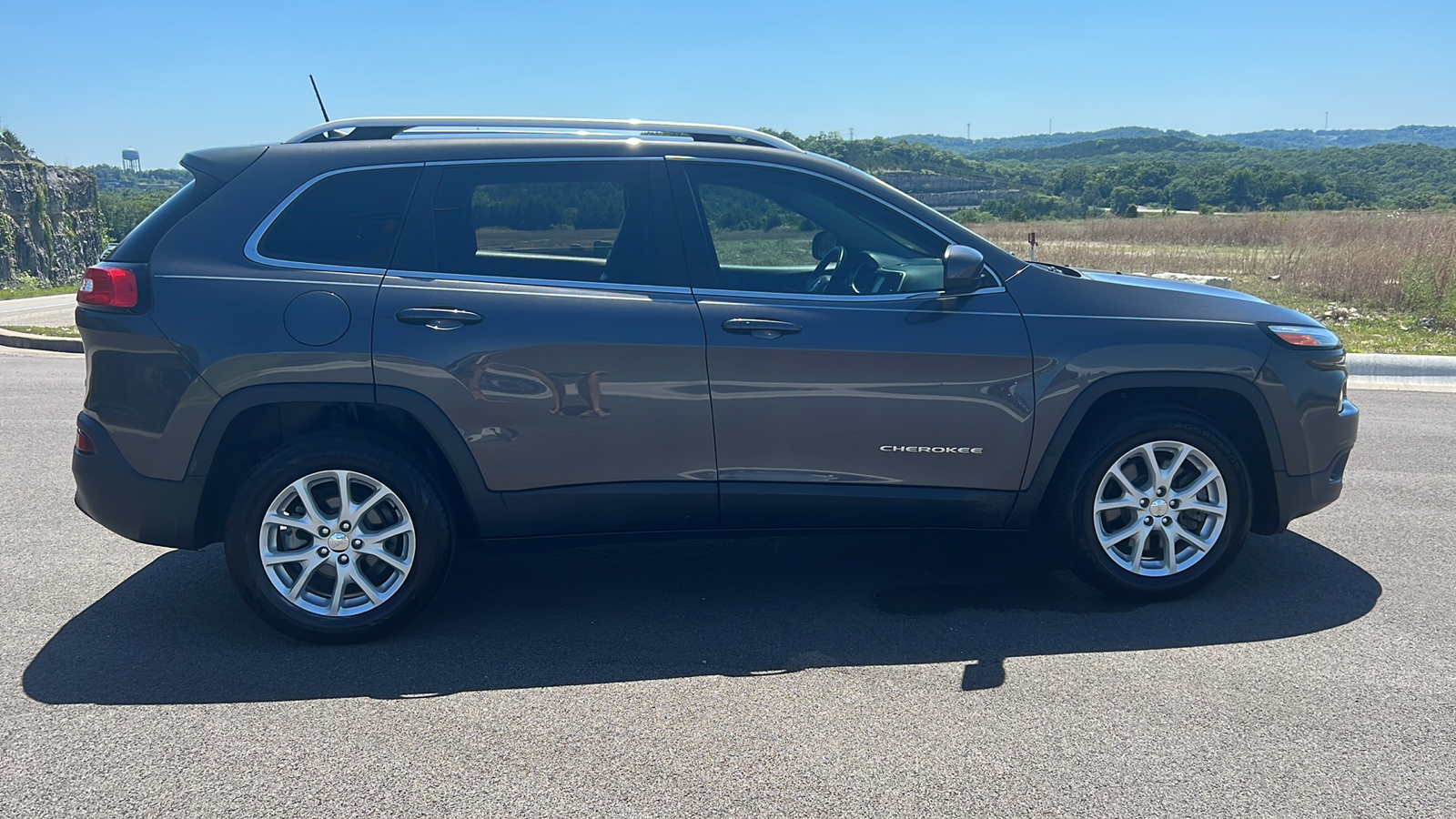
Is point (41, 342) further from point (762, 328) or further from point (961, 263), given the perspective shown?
point (961, 263)

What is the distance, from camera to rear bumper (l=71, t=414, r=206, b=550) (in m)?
4.04

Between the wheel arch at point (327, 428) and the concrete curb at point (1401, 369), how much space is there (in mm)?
9478

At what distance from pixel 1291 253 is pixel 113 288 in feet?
66.0

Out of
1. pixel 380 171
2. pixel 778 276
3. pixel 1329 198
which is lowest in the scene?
pixel 1329 198

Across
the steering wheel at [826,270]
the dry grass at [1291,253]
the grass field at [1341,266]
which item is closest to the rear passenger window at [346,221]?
the steering wheel at [826,270]

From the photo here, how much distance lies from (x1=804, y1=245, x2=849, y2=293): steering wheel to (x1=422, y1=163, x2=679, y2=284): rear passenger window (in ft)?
1.94

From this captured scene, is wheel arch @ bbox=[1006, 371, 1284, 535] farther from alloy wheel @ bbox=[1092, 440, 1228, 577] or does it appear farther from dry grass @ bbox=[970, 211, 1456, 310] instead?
dry grass @ bbox=[970, 211, 1456, 310]

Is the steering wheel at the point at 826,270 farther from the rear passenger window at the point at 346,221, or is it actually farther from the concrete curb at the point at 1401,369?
the concrete curb at the point at 1401,369

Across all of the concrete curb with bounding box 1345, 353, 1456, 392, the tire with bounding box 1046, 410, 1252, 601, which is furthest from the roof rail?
the concrete curb with bounding box 1345, 353, 1456, 392

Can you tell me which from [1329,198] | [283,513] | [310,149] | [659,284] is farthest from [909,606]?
[1329,198]

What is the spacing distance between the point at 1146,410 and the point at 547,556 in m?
2.77

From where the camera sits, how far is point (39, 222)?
3675cm

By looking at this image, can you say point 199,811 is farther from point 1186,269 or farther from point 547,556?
point 1186,269

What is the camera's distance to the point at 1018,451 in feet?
14.1
